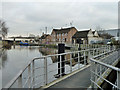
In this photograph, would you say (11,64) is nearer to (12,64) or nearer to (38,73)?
(12,64)

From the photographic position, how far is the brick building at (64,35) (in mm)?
45469

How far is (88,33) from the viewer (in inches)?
1495

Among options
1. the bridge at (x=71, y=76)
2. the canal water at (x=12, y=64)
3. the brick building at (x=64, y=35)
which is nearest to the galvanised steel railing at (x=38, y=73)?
the bridge at (x=71, y=76)

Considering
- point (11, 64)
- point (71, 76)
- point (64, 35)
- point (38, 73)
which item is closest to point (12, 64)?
point (11, 64)

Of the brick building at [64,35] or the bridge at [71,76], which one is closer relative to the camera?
the bridge at [71,76]

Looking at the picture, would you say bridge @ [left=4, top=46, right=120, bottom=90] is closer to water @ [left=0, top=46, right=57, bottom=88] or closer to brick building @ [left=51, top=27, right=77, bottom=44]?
water @ [left=0, top=46, right=57, bottom=88]

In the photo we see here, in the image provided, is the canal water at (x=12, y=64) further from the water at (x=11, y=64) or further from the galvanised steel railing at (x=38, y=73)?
the galvanised steel railing at (x=38, y=73)

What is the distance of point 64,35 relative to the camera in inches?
1898

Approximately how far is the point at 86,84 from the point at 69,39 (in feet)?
138

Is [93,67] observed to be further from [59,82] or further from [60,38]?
[60,38]

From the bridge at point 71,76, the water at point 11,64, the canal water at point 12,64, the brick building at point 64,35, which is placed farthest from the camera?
the brick building at point 64,35

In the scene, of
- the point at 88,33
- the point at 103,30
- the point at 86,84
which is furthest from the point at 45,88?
the point at 103,30

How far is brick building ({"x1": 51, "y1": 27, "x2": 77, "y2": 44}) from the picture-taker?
149 ft

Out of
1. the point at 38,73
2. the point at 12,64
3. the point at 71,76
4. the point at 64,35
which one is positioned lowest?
the point at 12,64
